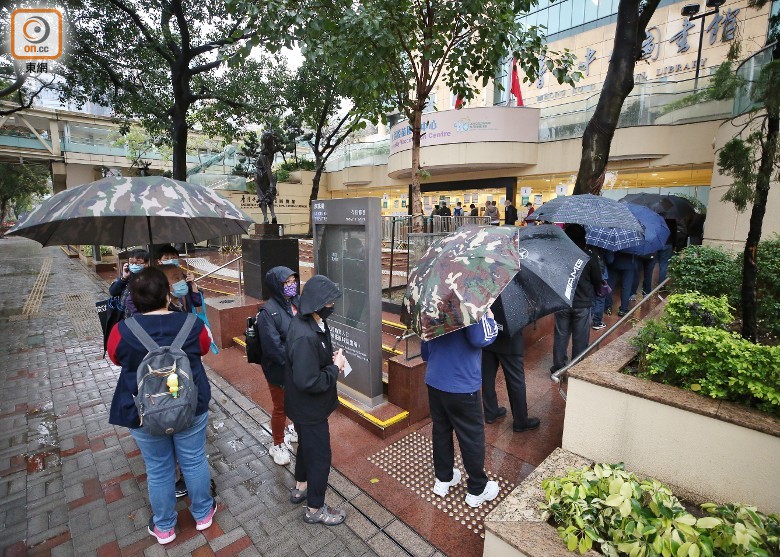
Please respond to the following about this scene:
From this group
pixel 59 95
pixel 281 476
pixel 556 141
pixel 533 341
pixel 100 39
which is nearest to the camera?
pixel 281 476

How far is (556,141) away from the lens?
54.8 ft

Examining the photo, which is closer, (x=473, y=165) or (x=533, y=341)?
(x=533, y=341)

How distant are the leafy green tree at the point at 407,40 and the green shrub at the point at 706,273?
3.34 metres

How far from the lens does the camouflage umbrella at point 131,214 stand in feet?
8.90

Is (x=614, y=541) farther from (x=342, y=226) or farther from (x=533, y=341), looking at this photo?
(x=533, y=341)

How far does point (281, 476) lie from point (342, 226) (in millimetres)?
2464

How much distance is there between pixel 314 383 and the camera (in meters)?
2.50

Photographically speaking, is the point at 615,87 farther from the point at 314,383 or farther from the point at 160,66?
the point at 160,66

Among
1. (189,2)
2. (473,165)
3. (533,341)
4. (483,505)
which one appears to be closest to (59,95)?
(189,2)

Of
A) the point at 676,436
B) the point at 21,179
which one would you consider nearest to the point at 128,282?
the point at 676,436

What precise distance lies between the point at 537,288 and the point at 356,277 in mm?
1827

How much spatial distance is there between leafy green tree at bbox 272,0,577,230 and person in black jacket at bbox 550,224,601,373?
3320 millimetres

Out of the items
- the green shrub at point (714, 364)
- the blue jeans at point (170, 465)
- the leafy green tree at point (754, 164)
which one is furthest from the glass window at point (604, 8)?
the blue jeans at point (170, 465)

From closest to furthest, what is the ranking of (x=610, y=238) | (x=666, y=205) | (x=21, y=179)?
(x=610, y=238), (x=666, y=205), (x=21, y=179)
